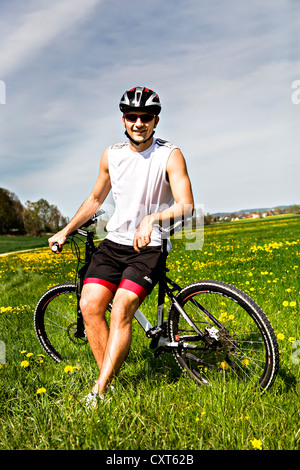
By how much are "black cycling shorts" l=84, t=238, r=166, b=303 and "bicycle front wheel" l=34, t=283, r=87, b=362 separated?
0.76 metres

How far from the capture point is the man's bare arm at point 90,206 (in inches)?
146

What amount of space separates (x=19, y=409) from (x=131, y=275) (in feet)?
4.40

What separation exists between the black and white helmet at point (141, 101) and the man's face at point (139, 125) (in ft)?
0.14

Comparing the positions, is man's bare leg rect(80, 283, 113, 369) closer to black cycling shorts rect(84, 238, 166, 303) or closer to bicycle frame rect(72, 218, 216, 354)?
black cycling shorts rect(84, 238, 166, 303)

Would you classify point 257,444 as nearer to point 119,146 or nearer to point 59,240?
point 59,240

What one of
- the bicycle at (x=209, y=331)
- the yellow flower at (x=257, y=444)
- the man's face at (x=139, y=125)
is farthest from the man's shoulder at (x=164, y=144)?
the yellow flower at (x=257, y=444)

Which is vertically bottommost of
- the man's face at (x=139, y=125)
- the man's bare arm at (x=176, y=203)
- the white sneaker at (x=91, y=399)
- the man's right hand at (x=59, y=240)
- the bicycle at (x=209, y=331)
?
the white sneaker at (x=91, y=399)

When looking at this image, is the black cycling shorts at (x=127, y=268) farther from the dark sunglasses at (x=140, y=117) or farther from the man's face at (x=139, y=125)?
the dark sunglasses at (x=140, y=117)

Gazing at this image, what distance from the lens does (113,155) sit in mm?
3498

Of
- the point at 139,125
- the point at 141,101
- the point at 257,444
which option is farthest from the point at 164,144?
the point at 257,444

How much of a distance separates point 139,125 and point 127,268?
1.27 metres

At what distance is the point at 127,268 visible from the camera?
319cm
